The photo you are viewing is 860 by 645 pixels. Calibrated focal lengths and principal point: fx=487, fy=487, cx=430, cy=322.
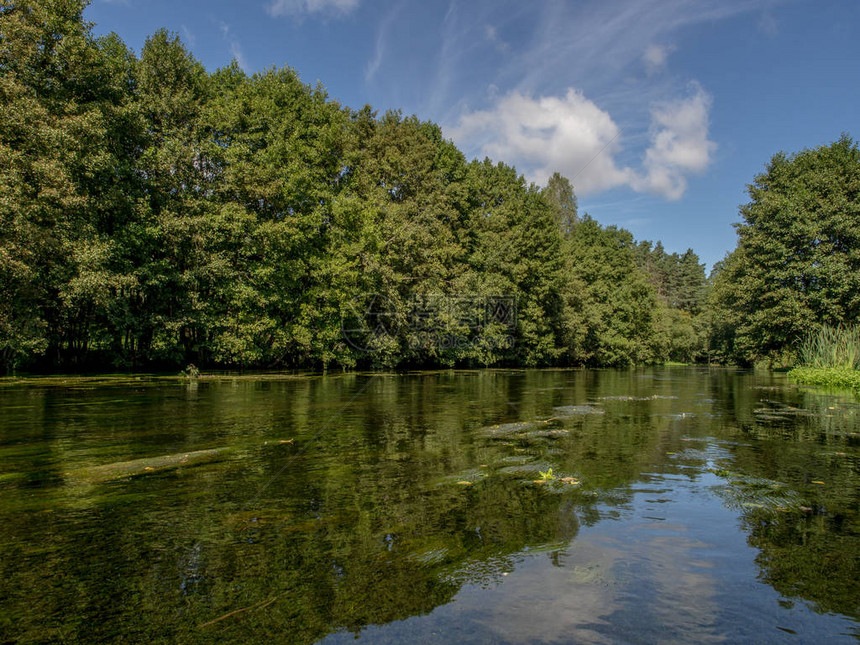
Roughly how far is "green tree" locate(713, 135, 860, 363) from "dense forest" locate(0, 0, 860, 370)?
24cm

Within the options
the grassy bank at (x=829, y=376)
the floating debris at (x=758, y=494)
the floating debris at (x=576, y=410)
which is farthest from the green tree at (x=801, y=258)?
the floating debris at (x=758, y=494)

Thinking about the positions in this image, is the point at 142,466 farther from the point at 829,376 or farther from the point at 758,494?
the point at 829,376

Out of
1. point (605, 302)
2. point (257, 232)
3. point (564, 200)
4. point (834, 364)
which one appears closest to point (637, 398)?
point (834, 364)

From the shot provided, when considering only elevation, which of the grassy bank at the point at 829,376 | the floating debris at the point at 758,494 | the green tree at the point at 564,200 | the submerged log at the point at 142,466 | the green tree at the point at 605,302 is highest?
the green tree at the point at 564,200

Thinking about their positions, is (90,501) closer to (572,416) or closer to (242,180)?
(572,416)

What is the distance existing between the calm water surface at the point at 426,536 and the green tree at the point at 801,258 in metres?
34.0

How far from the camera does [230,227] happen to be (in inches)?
1167

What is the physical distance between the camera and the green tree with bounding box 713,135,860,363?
117ft

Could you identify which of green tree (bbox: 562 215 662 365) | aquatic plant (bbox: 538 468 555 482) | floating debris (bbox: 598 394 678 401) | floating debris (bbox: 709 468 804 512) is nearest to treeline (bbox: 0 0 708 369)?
green tree (bbox: 562 215 662 365)

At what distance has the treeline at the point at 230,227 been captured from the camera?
75.0 ft

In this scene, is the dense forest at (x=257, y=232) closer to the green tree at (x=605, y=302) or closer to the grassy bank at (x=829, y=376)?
the green tree at (x=605, y=302)

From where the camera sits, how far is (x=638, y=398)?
18.4m

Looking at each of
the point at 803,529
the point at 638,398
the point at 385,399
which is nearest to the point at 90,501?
the point at 803,529

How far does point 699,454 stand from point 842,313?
37.6m
